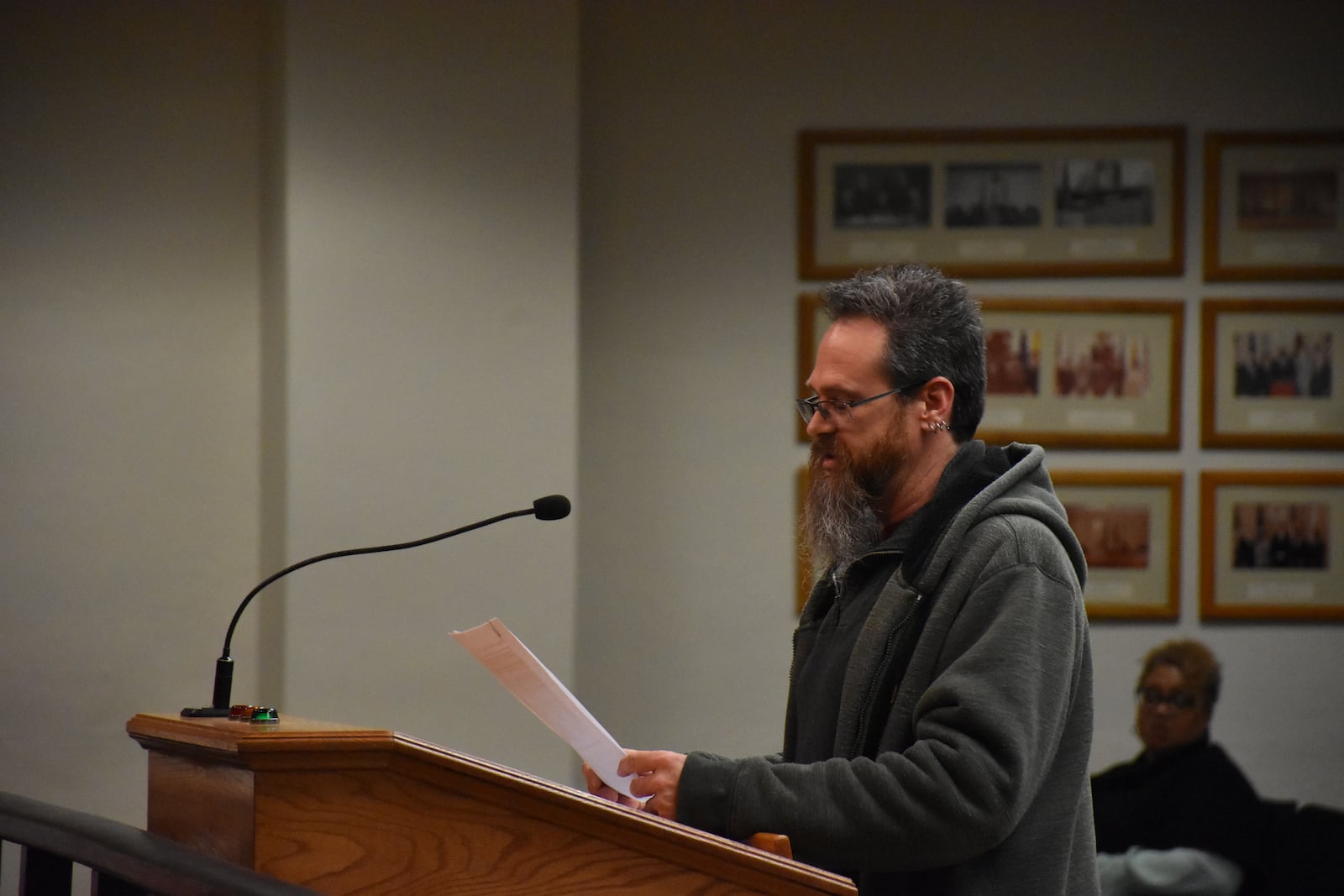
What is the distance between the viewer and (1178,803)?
3.37m

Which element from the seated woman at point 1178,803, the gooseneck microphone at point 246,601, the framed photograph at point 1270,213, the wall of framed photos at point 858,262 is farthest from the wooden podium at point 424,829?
the framed photograph at point 1270,213

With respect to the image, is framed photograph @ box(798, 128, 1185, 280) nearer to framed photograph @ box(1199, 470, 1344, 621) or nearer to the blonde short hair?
framed photograph @ box(1199, 470, 1344, 621)

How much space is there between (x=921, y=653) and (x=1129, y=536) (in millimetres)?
2527

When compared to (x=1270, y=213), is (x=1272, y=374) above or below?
below

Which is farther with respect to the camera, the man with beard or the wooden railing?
the man with beard

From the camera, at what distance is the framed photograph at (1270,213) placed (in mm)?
4062

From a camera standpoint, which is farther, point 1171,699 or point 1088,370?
point 1088,370

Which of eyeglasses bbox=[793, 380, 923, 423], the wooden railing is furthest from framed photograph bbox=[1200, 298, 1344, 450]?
the wooden railing

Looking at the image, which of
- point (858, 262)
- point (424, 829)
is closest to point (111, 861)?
point (424, 829)

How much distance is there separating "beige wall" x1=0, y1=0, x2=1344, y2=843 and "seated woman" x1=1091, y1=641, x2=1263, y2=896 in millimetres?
405

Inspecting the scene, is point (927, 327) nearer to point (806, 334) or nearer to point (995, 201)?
point (806, 334)

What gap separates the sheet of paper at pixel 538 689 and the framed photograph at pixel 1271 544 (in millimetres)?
2799

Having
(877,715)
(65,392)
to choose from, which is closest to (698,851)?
(877,715)

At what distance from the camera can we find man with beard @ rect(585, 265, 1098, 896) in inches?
63.2
